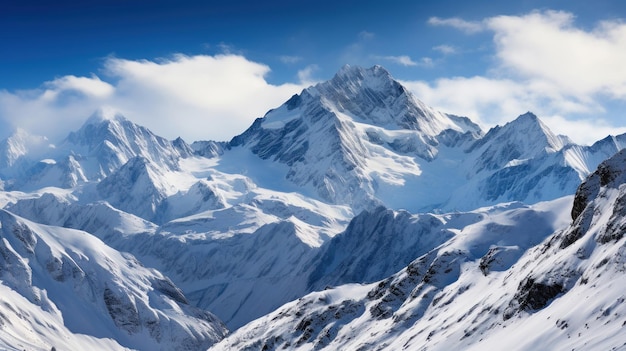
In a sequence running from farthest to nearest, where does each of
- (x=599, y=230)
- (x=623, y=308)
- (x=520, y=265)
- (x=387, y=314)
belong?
(x=387, y=314), (x=520, y=265), (x=599, y=230), (x=623, y=308)

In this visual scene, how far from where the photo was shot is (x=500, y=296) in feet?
386

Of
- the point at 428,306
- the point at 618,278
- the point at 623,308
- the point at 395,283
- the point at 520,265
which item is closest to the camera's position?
the point at 623,308

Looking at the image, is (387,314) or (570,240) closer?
(570,240)

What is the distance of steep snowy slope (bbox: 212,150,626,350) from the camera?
86.6 m

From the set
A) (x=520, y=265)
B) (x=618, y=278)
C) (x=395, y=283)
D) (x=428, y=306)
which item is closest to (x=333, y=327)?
(x=395, y=283)

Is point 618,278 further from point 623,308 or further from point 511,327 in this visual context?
point 511,327

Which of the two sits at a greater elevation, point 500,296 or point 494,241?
point 494,241

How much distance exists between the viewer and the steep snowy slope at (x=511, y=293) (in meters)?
86.6

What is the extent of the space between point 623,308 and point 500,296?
37.5 metres

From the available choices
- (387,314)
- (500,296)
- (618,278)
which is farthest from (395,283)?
(618,278)

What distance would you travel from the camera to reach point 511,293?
4496 inches

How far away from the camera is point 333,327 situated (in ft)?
614

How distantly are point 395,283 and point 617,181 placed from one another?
8165 cm

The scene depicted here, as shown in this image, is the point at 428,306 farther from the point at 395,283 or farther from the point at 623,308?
the point at 623,308
